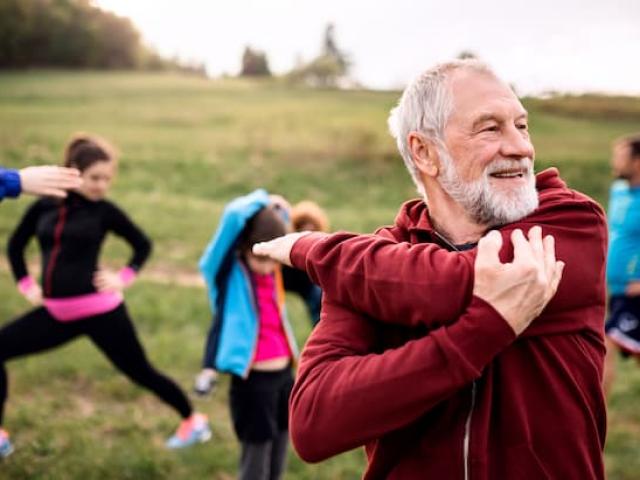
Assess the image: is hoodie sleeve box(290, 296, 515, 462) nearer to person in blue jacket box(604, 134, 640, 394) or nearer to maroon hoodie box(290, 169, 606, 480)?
maroon hoodie box(290, 169, 606, 480)

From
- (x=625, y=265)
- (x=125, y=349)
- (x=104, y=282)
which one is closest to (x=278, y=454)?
(x=125, y=349)

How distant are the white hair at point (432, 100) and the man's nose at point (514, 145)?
173mm

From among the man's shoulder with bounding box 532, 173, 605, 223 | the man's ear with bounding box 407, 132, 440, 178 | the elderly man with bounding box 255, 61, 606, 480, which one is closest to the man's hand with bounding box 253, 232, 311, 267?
the elderly man with bounding box 255, 61, 606, 480

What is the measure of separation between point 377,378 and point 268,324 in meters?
2.34

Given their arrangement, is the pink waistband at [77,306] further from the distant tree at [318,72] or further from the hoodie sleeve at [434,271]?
the distant tree at [318,72]

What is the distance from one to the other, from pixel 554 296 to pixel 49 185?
8.31 feet

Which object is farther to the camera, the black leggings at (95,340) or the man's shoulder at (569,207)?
the black leggings at (95,340)

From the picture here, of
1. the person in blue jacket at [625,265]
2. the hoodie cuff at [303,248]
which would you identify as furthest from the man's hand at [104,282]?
the person in blue jacket at [625,265]

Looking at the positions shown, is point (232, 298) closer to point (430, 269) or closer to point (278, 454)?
point (278, 454)

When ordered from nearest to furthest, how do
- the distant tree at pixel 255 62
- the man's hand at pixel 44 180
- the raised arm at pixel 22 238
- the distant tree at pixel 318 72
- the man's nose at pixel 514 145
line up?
the man's nose at pixel 514 145 < the man's hand at pixel 44 180 < the raised arm at pixel 22 238 < the distant tree at pixel 318 72 < the distant tree at pixel 255 62

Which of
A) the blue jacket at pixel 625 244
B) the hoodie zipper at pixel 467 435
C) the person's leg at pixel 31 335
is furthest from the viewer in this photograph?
the blue jacket at pixel 625 244

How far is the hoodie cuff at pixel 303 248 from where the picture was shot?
1714 millimetres

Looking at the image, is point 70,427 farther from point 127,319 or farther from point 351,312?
point 351,312

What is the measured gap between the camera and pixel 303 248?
68.3 inches
